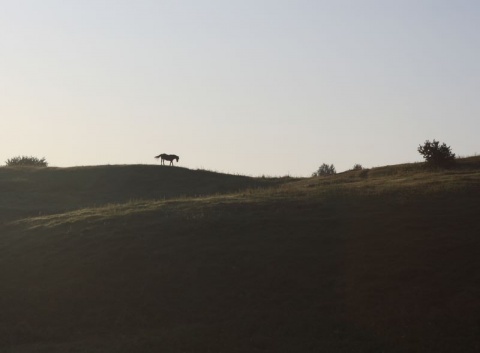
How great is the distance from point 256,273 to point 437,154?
25.3 meters

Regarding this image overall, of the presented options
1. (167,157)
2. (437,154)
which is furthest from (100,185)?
(437,154)

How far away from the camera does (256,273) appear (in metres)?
28.8

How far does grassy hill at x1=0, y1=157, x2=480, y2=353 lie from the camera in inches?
931

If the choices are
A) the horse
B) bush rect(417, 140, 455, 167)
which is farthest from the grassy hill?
the horse

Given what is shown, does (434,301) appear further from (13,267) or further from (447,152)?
(447,152)

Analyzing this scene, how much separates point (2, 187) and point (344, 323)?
41.0m

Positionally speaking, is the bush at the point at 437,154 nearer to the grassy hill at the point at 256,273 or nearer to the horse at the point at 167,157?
the grassy hill at the point at 256,273

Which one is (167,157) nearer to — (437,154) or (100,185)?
(100,185)

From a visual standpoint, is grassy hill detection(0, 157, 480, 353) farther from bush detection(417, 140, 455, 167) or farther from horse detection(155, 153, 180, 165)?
horse detection(155, 153, 180, 165)

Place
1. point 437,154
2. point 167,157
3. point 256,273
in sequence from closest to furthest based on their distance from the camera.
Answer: point 256,273 → point 437,154 → point 167,157

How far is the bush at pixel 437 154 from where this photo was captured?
167 feet

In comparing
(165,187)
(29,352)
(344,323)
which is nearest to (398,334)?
(344,323)

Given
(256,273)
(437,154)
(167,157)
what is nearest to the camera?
(256,273)

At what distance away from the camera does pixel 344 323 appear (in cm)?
2409
